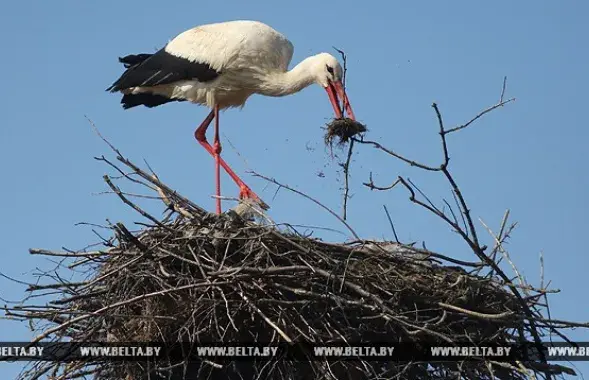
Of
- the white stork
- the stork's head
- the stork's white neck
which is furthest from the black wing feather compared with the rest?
the stork's head

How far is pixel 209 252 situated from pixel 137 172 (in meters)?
1.00

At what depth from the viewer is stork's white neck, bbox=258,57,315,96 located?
10.2 m

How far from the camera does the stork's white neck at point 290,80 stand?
10234 mm

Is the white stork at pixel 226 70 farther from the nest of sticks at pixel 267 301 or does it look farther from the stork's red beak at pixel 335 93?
the nest of sticks at pixel 267 301

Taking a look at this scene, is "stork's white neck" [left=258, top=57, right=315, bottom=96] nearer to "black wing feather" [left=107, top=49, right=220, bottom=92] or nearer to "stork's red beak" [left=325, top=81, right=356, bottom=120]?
"stork's red beak" [left=325, top=81, right=356, bottom=120]

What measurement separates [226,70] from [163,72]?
1.74 ft

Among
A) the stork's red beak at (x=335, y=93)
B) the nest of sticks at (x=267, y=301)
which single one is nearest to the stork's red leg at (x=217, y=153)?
the stork's red beak at (x=335, y=93)

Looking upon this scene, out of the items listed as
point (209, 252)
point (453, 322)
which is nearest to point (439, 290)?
point (453, 322)

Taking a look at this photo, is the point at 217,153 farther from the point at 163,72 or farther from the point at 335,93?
the point at 335,93

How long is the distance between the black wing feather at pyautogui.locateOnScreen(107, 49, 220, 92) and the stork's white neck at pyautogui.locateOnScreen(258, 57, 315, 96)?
0.43m

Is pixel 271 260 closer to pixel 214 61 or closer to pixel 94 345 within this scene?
pixel 94 345

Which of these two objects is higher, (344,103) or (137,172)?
(344,103)

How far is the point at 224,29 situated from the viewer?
10.4 m

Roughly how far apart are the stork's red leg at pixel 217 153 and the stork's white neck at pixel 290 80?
0.60 meters
